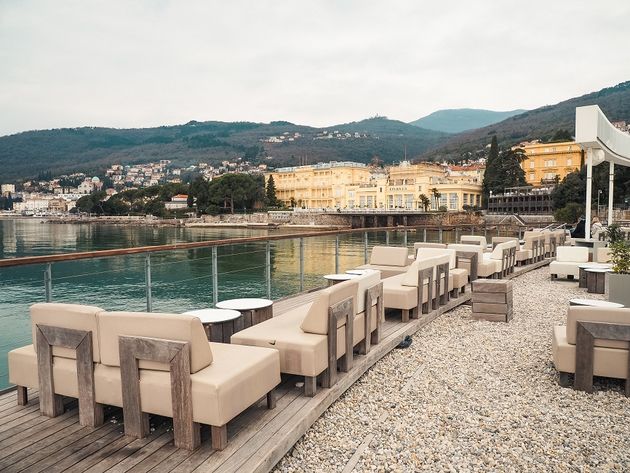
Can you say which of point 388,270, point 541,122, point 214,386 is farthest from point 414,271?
point 541,122

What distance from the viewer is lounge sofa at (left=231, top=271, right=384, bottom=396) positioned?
2.93m

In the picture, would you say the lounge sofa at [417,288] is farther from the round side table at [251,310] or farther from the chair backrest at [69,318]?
the chair backrest at [69,318]

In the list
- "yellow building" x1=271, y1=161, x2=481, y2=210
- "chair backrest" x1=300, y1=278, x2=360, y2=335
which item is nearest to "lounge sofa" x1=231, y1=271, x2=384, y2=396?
"chair backrest" x1=300, y1=278, x2=360, y2=335

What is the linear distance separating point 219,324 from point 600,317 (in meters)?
2.74

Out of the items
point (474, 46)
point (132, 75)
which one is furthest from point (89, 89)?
point (474, 46)

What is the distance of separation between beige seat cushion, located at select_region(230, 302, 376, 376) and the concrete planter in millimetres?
3744

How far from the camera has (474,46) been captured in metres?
29.3

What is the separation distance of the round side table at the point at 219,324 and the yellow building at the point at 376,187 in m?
70.5

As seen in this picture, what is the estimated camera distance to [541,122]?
131 m

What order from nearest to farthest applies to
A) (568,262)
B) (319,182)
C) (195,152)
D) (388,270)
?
(388,270)
(568,262)
(319,182)
(195,152)

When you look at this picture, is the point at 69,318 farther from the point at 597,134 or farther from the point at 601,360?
the point at 597,134

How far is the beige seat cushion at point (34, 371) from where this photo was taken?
2500 mm

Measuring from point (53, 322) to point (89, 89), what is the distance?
139713 millimetres

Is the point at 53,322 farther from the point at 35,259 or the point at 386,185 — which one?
the point at 386,185
